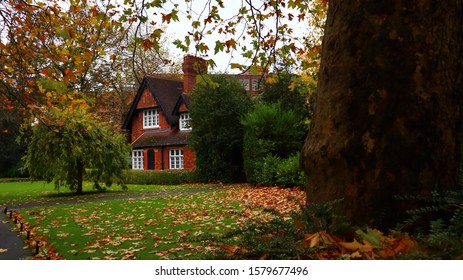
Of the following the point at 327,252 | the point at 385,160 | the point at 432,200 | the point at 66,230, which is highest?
the point at 385,160

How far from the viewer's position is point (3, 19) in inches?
349

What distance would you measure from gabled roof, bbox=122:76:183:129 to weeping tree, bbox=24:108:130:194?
14.6 m

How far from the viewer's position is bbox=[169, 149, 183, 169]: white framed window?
33.1 meters

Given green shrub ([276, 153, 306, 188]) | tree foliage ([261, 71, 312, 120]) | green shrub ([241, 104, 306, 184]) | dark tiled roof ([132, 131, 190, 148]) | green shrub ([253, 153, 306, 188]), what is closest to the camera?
green shrub ([276, 153, 306, 188])

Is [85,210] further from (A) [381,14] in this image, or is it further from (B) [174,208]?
(A) [381,14]

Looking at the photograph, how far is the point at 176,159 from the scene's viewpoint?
33.4 meters

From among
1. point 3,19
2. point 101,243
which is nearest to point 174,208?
point 101,243

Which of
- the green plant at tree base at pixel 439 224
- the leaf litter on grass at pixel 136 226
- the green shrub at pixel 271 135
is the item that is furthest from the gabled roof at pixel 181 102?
the green plant at tree base at pixel 439 224

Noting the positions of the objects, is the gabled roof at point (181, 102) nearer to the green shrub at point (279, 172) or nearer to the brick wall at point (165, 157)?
the brick wall at point (165, 157)

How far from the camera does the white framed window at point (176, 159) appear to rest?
3309cm

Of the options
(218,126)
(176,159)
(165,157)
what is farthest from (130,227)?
(165,157)

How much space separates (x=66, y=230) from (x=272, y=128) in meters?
13.6

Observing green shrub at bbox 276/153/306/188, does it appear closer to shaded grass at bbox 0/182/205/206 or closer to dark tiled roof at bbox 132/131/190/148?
shaded grass at bbox 0/182/205/206

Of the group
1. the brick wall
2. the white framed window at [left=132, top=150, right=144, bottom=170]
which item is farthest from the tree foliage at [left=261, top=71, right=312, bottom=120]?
the white framed window at [left=132, top=150, right=144, bottom=170]
